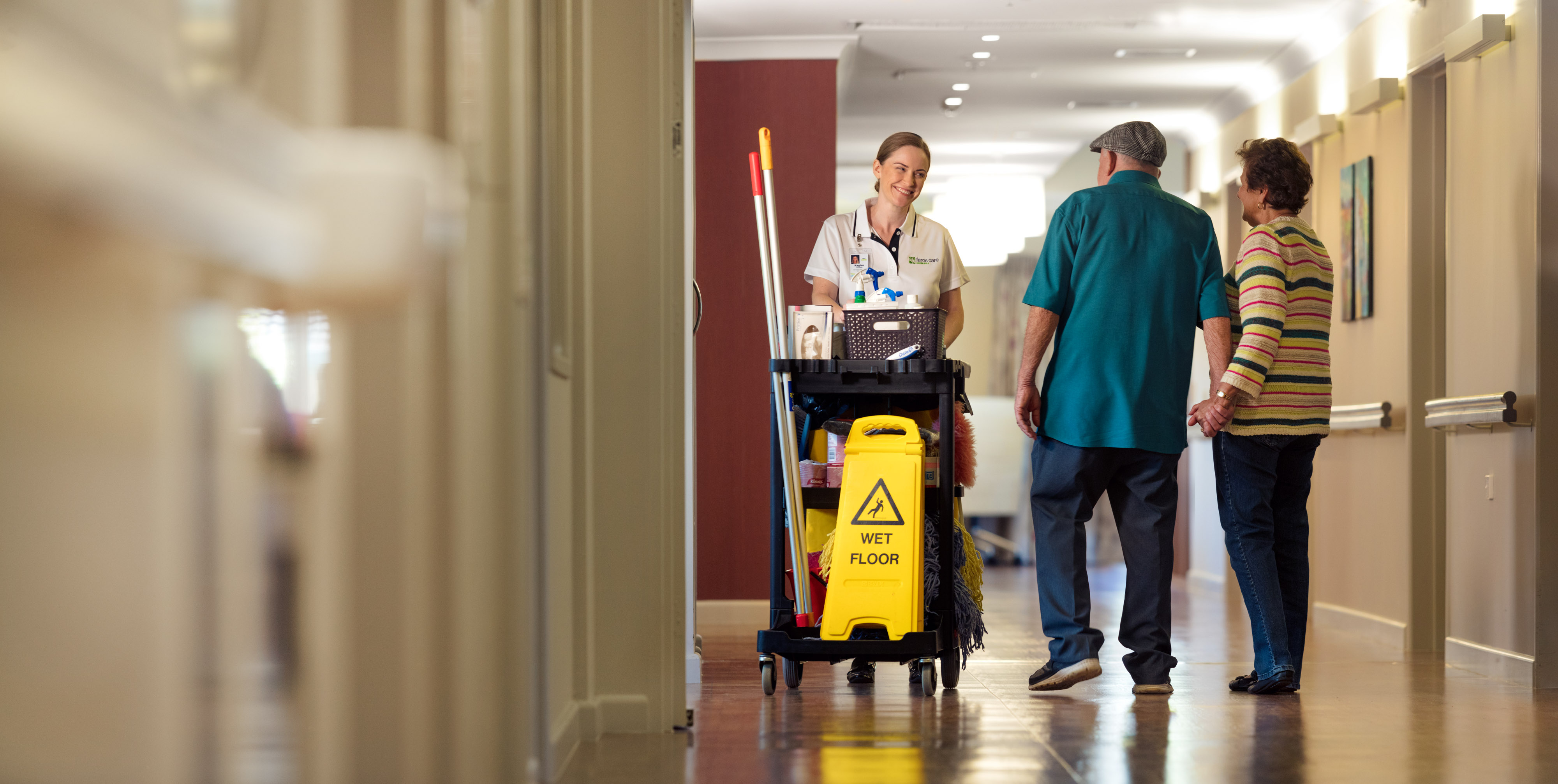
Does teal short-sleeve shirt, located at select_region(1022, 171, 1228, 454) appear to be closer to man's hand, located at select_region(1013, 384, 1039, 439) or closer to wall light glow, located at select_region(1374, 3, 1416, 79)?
man's hand, located at select_region(1013, 384, 1039, 439)

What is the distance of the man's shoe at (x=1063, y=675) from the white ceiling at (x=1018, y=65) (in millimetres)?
3152

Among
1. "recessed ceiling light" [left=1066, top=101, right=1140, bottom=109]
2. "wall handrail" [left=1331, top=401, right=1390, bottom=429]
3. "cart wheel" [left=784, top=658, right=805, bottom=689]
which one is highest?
"recessed ceiling light" [left=1066, top=101, right=1140, bottom=109]

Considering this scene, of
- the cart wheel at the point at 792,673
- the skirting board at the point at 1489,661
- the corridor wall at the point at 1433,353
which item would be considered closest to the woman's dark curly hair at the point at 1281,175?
the corridor wall at the point at 1433,353

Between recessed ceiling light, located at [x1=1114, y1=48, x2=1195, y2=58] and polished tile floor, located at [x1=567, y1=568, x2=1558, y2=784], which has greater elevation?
recessed ceiling light, located at [x1=1114, y1=48, x2=1195, y2=58]

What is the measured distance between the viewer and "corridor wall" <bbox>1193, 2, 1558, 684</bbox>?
3771 millimetres

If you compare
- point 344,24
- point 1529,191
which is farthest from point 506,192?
point 1529,191

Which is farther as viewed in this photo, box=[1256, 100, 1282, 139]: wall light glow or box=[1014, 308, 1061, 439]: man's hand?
box=[1256, 100, 1282, 139]: wall light glow

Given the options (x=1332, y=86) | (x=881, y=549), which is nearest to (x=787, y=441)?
(x=881, y=549)

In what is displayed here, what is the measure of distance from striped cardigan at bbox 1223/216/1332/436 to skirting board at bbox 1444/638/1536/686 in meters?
1.02

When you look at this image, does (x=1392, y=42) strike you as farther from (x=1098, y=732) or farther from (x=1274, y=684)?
(x=1098, y=732)

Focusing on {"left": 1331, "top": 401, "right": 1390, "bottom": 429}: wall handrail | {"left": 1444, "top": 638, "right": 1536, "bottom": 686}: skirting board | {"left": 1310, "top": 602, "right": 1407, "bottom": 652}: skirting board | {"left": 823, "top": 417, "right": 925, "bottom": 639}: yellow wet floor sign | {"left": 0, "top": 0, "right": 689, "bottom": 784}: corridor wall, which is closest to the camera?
{"left": 0, "top": 0, "right": 689, "bottom": 784}: corridor wall

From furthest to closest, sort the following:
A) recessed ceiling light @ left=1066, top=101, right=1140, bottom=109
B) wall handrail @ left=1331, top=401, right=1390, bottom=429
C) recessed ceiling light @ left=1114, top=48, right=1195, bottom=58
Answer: recessed ceiling light @ left=1066, top=101, right=1140, bottom=109, recessed ceiling light @ left=1114, top=48, right=1195, bottom=58, wall handrail @ left=1331, top=401, right=1390, bottom=429

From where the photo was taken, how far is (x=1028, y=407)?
11.1 feet

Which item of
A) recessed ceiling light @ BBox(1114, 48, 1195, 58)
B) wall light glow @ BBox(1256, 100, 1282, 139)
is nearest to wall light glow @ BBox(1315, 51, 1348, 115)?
wall light glow @ BBox(1256, 100, 1282, 139)
